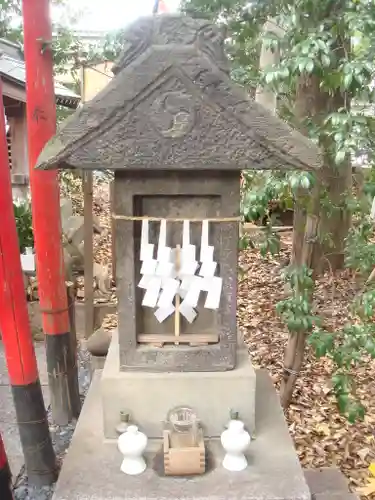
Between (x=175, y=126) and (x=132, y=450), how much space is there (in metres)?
1.60

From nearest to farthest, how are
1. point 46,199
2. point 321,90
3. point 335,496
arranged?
point 335,496
point 321,90
point 46,199

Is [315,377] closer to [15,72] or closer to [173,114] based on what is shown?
[173,114]

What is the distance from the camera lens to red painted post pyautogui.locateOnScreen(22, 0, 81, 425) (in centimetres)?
404

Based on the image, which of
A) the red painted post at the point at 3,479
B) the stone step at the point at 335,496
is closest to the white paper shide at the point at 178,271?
the red painted post at the point at 3,479

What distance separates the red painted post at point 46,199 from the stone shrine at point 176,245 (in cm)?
153

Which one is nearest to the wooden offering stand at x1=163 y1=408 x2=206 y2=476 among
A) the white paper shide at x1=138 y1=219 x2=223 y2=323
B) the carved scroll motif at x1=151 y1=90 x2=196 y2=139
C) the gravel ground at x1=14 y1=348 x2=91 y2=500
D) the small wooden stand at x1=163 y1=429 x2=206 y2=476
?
the small wooden stand at x1=163 y1=429 x2=206 y2=476

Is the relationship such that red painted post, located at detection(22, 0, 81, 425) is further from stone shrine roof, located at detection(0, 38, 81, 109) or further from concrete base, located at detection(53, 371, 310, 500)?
stone shrine roof, located at detection(0, 38, 81, 109)

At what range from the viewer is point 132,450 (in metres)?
2.59

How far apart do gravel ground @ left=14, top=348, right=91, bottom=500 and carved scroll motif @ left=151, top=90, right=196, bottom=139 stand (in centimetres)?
307

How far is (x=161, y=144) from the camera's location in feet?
7.72

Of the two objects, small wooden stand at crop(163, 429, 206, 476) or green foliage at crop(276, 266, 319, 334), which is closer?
small wooden stand at crop(163, 429, 206, 476)

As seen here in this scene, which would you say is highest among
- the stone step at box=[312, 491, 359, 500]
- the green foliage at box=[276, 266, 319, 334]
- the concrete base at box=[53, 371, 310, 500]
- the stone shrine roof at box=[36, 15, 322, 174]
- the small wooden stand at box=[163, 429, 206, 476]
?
the stone shrine roof at box=[36, 15, 322, 174]

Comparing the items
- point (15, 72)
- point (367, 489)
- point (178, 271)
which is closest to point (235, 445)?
point (178, 271)

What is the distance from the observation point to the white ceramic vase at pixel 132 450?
259 cm
